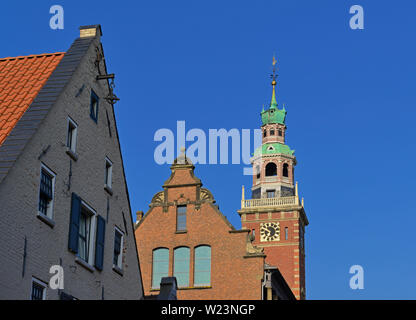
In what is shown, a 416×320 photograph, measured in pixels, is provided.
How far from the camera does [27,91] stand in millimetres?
24906

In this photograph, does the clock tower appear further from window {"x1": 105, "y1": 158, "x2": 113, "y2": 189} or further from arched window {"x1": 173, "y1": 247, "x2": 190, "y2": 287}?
window {"x1": 105, "y1": 158, "x2": 113, "y2": 189}

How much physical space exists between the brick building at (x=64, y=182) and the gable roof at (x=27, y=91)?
32 millimetres

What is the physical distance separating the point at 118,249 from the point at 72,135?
546 cm

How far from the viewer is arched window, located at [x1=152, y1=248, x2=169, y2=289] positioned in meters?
44.8

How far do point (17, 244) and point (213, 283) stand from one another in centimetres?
2413

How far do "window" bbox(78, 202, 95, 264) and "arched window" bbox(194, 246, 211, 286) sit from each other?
61.4ft

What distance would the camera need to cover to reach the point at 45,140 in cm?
2244

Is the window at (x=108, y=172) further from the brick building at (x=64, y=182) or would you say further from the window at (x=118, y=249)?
the window at (x=118, y=249)

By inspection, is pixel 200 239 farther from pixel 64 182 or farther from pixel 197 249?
pixel 64 182

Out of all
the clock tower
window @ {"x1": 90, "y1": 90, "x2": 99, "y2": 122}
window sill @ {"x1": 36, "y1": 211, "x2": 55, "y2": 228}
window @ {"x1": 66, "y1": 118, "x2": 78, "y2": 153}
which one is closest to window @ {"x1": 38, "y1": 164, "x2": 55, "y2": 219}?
window sill @ {"x1": 36, "y1": 211, "x2": 55, "y2": 228}

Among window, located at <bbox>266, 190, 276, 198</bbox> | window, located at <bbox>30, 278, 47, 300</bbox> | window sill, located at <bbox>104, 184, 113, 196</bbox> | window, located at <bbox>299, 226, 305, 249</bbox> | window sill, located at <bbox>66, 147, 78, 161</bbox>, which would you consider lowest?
window, located at <bbox>30, 278, 47, 300</bbox>

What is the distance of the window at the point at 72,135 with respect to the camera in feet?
80.6
